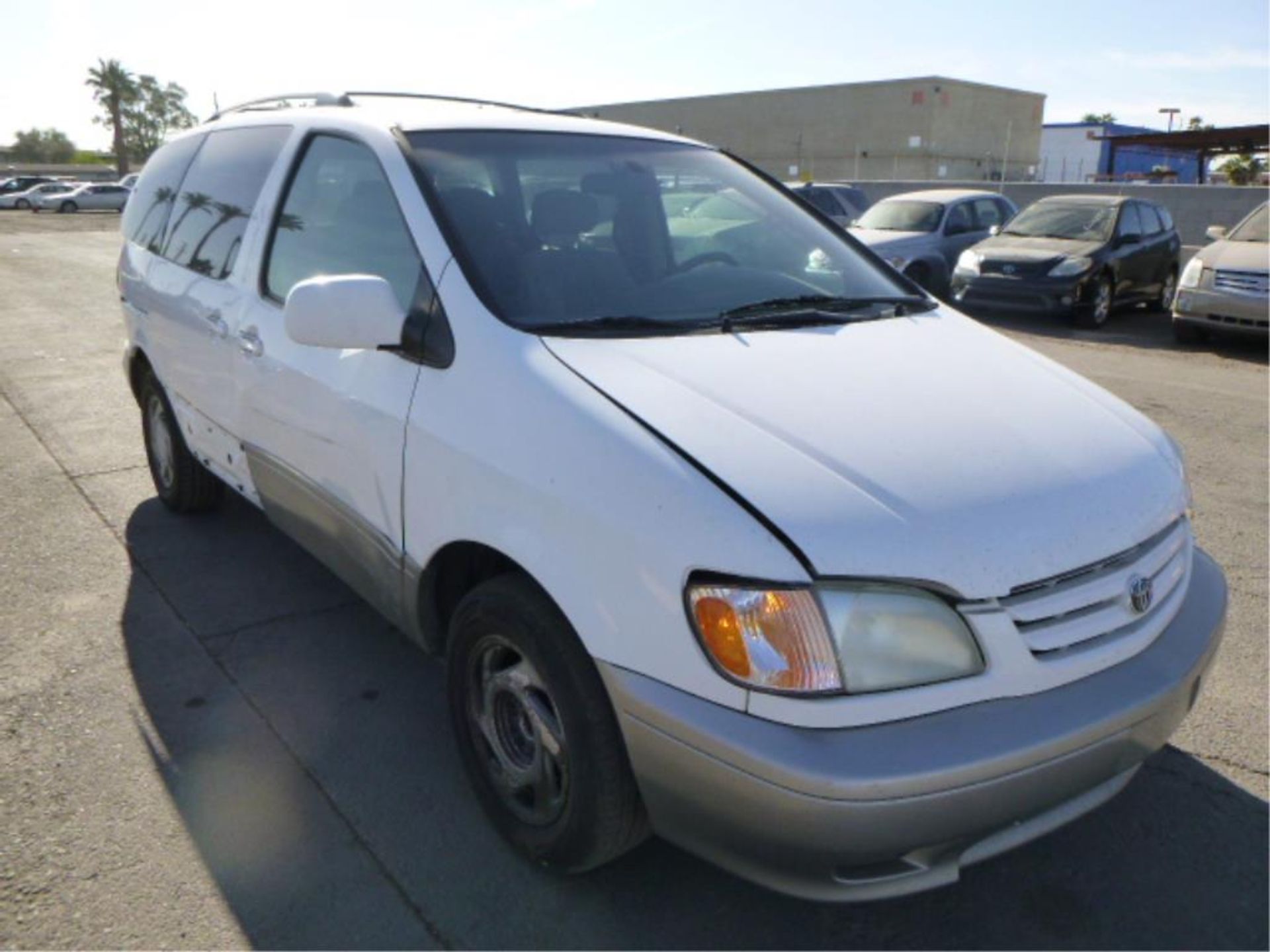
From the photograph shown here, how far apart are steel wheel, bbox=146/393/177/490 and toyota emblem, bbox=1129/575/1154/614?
13.2 ft

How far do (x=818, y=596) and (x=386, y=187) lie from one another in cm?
181

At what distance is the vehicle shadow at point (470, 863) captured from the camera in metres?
2.30

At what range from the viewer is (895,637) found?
1.91 meters

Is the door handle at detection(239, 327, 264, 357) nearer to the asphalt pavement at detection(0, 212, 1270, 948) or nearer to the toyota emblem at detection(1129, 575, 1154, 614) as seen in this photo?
the asphalt pavement at detection(0, 212, 1270, 948)

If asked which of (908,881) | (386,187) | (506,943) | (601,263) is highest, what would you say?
(386,187)

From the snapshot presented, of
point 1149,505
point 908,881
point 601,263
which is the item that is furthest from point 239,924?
point 1149,505

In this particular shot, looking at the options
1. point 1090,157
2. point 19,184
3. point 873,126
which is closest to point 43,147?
point 19,184

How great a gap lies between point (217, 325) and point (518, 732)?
2065 millimetres

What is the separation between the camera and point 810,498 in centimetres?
196

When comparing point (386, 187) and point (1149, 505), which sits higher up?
point (386, 187)

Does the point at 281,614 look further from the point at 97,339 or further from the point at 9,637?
the point at 97,339

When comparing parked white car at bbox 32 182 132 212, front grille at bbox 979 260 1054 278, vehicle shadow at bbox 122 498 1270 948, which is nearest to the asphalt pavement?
vehicle shadow at bbox 122 498 1270 948

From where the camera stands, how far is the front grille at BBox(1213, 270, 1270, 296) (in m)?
9.96

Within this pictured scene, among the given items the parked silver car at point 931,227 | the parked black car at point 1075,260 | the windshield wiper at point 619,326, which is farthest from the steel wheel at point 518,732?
the parked silver car at point 931,227
